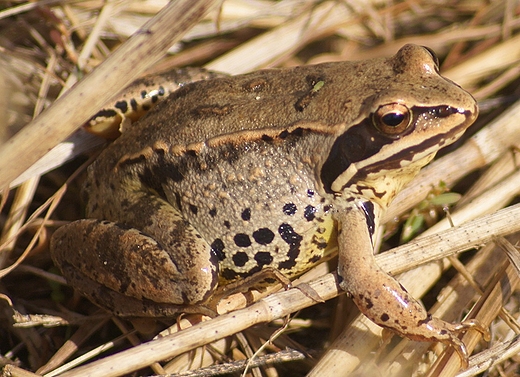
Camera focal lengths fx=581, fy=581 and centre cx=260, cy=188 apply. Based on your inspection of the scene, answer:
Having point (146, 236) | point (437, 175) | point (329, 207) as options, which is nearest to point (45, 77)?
point (146, 236)

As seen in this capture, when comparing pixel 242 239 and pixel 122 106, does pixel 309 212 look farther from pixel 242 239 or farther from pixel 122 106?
pixel 122 106

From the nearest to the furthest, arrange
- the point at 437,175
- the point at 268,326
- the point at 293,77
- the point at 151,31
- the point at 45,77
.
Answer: the point at 151,31 < the point at 293,77 < the point at 268,326 < the point at 437,175 < the point at 45,77

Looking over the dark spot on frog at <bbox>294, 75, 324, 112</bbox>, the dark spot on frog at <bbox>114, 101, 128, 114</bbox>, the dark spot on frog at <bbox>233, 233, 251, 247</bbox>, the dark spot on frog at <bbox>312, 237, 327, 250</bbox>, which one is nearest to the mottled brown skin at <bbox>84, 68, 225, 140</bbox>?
the dark spot on frog at <bbox>114, 101, 128, 114</bbox>

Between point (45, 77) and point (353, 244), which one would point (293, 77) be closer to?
point (353, 244)

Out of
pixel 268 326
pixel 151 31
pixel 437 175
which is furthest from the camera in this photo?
pixel 437 175

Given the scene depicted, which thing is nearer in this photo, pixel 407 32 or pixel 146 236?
pixel 146 236

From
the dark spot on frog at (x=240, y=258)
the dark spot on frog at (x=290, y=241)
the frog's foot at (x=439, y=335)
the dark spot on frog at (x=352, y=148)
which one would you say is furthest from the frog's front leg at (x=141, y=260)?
the frog's foot at (x=439, y=335)

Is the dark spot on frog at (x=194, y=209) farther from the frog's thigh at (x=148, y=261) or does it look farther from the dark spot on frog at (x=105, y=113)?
the dark spot on frog at (x=105, y=113)
